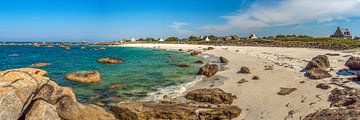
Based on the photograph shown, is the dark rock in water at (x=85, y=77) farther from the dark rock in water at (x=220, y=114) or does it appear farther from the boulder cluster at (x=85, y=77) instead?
the dark rock in water at (x=220, y=114)

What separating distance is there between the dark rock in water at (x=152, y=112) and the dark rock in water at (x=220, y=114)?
49 centimetres

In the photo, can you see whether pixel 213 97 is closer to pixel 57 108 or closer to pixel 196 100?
pixel 196 100

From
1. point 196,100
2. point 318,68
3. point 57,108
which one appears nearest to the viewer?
point 57,108

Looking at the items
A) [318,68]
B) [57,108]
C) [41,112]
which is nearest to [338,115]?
[57,108]

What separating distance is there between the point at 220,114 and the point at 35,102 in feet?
22.4

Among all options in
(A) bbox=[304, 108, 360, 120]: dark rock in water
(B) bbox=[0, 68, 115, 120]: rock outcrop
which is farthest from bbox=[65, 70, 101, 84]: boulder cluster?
(A) bbox=[304, 108, 360, 120]: dark rock in water

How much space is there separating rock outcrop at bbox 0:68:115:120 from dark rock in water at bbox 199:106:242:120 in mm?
3638

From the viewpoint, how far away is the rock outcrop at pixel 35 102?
8.48m

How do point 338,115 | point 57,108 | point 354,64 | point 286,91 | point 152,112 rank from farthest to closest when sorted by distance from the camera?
point 354,64 < point 286,91 < point 152,112 < point 57,108 < point 338,115

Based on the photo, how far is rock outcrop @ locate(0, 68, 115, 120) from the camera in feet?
27.8

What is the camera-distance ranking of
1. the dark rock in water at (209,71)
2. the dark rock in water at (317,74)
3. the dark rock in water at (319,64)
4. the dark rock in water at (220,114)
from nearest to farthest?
the dark rock in water at (220,114)
the dark rock in water at (317,74)
the dark rock in water at (319,64)
the dark rock in water at (209,71)

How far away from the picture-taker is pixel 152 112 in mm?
10406

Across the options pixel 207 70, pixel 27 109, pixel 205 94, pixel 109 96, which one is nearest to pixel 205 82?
pixel 207 70

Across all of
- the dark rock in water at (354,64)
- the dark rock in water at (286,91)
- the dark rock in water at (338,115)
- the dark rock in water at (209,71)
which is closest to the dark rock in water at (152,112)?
the dark rock in water at (338,115)
